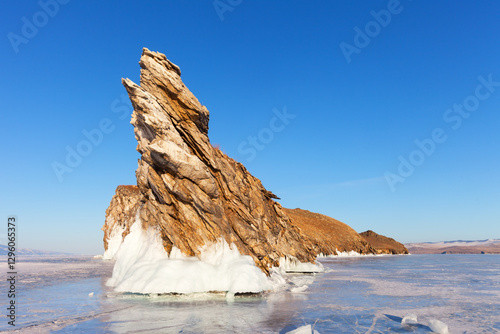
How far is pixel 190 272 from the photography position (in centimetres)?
2336

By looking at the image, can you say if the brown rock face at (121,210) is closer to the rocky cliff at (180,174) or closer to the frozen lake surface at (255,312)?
the rocky cliff at (180,174)

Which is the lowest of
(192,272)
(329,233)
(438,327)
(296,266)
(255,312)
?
(438,327)

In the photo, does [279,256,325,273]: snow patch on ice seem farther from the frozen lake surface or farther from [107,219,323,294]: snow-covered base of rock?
the frozen lake surface

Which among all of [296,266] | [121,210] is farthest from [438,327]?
[121,210]

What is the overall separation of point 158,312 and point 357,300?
1293cm

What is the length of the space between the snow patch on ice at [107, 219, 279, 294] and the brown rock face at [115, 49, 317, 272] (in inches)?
29.8

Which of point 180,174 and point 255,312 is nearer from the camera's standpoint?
point 255,312

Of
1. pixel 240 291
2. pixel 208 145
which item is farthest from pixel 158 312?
pixel 208 145

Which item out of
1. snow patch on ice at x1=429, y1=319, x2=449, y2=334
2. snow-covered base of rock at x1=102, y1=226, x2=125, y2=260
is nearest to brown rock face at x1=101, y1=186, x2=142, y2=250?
snow-covered base of rock at x1=102, y1=226, x2=125, y2=260

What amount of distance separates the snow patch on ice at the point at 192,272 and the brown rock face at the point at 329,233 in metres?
100

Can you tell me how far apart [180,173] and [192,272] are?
7.03m

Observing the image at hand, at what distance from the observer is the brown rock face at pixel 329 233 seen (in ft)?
423

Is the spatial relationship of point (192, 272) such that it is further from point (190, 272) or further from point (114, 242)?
point (114, 242)

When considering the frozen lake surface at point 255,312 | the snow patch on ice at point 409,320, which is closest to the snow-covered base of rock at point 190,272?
the frozen lake surface at point 255,312
